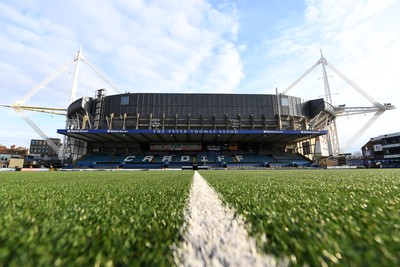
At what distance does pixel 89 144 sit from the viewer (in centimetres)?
3453

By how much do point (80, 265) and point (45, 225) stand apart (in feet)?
1.75

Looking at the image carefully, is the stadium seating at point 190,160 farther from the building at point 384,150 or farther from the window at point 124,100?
the building at point 384,150

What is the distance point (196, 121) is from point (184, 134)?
549 cm

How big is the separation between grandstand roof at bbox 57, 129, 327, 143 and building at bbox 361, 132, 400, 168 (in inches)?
997

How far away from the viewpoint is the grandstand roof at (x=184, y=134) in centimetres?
2667

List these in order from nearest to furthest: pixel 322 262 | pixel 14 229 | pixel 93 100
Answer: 1. pixel 322 262
2. pixel 14 229
3. pixel 93 100

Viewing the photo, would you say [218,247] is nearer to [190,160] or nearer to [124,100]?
[190,160]

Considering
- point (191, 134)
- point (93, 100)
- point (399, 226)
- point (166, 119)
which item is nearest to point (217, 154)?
point (191, 134)

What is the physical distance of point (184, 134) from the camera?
2861 cm

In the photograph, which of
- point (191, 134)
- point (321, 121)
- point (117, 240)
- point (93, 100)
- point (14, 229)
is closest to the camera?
point (117, 240)

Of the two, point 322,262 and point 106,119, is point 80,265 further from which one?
point 106,119

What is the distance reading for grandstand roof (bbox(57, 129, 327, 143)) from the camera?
26672 mm

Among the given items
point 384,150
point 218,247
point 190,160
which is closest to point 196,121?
point 190,160

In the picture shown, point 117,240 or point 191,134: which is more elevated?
point 191,134
